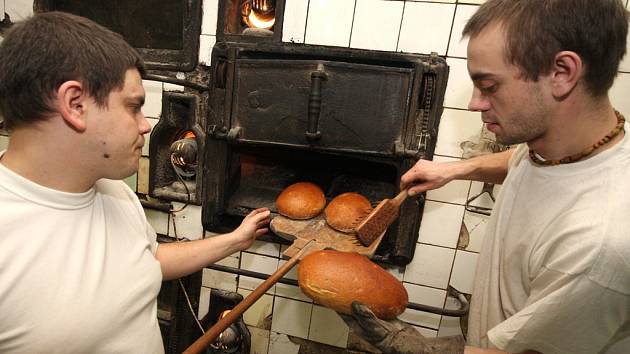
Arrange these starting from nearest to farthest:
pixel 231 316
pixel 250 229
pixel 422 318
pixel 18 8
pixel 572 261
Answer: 1. pixel 572 261
2. pixel 231 316
3. pixel 250 229
4. pixel 422 318
5. pixel 18 8

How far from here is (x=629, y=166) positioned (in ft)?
2.94

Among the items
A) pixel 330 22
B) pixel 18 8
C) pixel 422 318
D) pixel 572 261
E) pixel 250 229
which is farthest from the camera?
pixel 18 8

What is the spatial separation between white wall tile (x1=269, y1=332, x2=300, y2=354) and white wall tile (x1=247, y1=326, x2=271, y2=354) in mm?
31

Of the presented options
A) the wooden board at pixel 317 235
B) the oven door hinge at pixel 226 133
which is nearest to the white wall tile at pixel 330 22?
the oven door hinge at pixel 226 133

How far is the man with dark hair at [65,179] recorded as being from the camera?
84 centimetres

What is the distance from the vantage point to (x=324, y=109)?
1.62m

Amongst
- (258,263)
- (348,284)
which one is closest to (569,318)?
(348,284)

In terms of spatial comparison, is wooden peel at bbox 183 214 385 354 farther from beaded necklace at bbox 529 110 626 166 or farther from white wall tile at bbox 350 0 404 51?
white wall tile at bbox 350 0 404 51

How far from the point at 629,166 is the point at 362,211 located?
3.05 feet

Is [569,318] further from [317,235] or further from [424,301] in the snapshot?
[424,301]

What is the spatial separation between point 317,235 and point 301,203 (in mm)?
195

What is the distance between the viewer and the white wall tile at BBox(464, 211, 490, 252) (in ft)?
5.59

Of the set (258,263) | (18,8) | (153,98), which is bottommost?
(258,263)

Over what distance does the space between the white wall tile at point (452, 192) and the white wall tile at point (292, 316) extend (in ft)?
3.07
